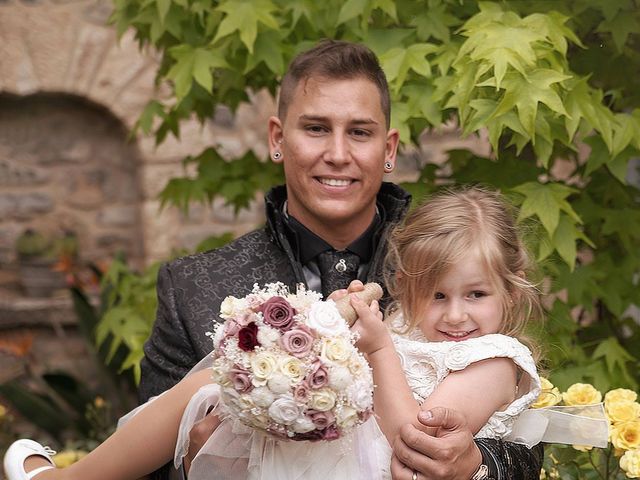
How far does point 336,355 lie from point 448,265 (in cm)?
52

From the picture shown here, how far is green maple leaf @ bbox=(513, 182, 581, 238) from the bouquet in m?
1.13

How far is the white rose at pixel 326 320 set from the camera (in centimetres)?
229

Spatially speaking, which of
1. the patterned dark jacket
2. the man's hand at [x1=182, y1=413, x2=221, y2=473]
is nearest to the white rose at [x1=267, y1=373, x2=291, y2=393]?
the man's hand at [x1=182, y1=413, x2=221, y2=473]

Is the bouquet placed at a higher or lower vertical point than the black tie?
higher

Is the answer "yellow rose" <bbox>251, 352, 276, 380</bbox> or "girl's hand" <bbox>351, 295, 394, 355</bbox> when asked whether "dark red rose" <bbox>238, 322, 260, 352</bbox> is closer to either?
"yellow rose" <bbox>251, 352, 276, 380</bbox>

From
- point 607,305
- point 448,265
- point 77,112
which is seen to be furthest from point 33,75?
point 448,265

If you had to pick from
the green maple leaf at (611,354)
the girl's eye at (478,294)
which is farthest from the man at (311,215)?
the green maple leaf at (611,354)

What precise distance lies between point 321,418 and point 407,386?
0.32 meters

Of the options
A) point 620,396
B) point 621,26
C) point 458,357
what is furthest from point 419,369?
point 621,26

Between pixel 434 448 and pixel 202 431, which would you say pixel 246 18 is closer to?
pixel 202 431

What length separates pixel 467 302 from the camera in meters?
2.66

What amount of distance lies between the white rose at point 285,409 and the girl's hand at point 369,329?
0.28m

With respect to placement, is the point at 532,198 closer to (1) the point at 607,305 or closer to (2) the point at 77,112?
(1) the point at 607,305

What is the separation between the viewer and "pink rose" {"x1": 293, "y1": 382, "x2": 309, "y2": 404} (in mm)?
2230
